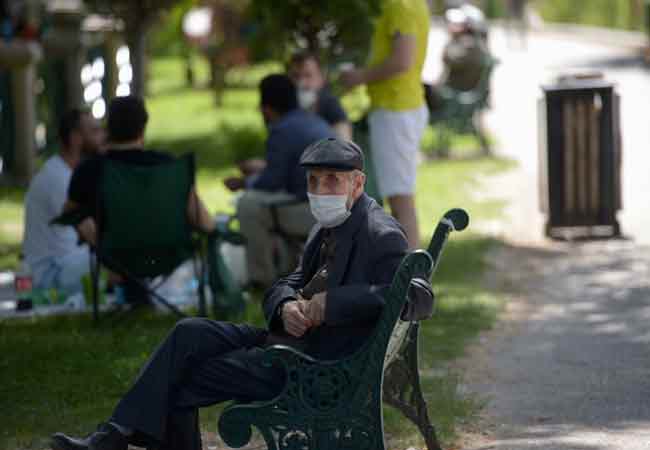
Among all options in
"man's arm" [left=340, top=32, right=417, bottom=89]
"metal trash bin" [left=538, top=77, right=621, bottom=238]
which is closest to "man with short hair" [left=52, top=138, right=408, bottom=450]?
"man's arm" [left=340, top=32, right=417, bottom=89]

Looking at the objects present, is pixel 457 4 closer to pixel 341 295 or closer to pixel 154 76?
pixel 154 76

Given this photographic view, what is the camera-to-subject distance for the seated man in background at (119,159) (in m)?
8.78

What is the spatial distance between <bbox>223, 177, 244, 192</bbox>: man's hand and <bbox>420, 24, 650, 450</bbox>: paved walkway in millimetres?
1771

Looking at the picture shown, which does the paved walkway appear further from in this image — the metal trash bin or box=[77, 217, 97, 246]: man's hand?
box=[77, 217, 97, 246]: man's hand

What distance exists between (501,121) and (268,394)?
1684cm

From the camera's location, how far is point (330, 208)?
17.9 feet

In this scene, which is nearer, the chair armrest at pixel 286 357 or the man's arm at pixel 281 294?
the chair armrest at pixel 286 357

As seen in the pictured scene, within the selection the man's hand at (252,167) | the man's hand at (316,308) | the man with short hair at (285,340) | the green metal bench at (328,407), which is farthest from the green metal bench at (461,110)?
the green metal bench at (328,407)

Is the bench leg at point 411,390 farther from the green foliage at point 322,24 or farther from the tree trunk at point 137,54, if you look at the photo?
the tree trunk at point 137,54

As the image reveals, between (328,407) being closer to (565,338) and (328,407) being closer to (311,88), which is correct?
(565,338)

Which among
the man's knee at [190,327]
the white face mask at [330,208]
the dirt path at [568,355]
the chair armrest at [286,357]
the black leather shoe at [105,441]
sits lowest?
the dirt path at [568,355]

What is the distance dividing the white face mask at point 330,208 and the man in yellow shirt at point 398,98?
164 inches

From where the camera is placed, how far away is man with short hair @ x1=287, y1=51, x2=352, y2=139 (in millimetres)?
10742

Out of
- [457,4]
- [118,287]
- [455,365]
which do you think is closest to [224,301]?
[118,287]
